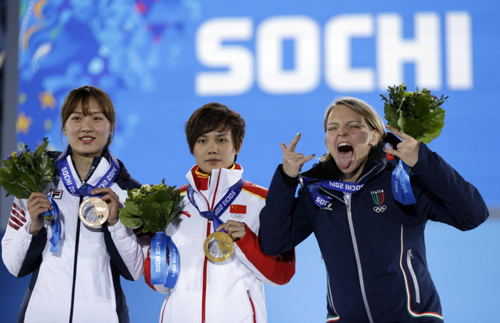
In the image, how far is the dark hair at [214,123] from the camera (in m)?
2.68

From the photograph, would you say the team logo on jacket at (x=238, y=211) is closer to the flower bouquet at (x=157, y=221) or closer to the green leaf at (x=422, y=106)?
the flower bouquet at (x=157, y=221)

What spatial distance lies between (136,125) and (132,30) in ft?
2.98

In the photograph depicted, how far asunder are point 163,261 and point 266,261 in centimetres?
44

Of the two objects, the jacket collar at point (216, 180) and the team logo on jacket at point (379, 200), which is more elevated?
the jacket collar at point (216, 180)

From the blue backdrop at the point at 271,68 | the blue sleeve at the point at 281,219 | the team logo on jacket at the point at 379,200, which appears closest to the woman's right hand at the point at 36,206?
the blue sleeve at the point at 281,219

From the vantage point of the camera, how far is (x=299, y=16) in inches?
210

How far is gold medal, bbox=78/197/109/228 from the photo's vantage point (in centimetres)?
248

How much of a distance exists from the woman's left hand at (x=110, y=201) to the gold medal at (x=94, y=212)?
4cm

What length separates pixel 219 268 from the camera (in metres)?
2.52

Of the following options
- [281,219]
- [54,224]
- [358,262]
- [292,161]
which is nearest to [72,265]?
[54,224]

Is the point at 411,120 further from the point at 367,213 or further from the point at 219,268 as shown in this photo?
the point at 219,268

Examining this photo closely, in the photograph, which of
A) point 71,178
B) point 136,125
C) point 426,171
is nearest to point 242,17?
point 136,125

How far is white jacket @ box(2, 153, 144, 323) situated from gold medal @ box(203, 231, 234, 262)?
0.37 meters

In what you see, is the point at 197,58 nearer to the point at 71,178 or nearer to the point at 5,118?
the point at 5,118
